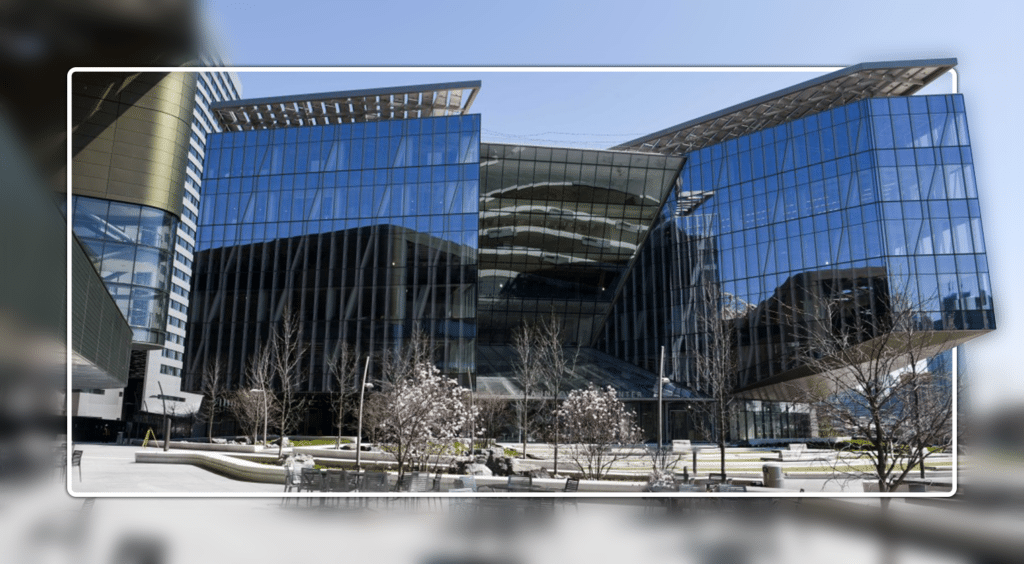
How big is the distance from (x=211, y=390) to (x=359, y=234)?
1087 centimetres

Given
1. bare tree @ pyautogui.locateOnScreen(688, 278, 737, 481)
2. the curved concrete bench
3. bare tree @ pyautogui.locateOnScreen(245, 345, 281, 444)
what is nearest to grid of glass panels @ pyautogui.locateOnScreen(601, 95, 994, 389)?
bare tree @ pyautogui.locateOnScreen(688, 278, 737, 481)

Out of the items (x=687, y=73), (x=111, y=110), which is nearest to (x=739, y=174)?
(x=687, y=73)

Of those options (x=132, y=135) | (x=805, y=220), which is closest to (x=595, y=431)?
(x=132, y=135)

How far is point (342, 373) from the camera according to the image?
38.2m

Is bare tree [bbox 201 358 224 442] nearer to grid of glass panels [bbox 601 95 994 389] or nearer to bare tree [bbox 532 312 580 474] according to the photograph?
bare tree [bbox 532 312 580 474]

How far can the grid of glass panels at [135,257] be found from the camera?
12805 mm

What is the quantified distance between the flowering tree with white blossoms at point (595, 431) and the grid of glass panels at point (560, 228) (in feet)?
46.4

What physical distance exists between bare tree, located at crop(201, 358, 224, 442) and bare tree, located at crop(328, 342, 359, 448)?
5519mm

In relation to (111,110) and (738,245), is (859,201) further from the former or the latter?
(111,110)

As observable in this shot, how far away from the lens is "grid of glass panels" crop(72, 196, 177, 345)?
12.8 m

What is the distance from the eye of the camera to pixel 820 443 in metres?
17.5

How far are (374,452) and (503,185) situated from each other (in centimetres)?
2096

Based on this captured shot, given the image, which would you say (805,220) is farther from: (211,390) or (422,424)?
(211,390)

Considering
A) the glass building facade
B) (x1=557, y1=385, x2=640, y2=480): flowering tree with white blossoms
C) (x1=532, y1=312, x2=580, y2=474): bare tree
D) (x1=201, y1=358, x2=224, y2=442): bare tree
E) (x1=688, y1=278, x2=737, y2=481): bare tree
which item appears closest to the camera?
(x1=557, y1=385, x2=640, y2=480): flowering tree with white blossoms
